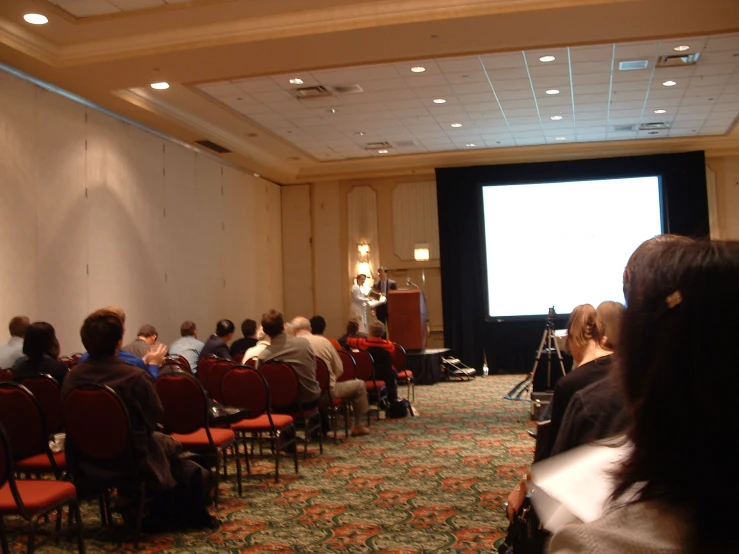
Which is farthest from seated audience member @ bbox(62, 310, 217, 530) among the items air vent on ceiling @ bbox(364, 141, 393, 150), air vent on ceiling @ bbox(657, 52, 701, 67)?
air vent on ceiling @ bbox(364, 141, 393, 150)

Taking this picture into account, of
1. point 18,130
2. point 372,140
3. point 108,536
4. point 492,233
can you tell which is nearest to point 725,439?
point 108,536

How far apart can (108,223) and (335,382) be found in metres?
4.42

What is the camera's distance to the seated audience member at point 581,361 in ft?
8.71

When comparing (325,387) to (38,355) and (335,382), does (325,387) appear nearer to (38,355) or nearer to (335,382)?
(335,382)

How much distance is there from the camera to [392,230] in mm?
16234

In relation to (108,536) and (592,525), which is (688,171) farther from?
(592,525)

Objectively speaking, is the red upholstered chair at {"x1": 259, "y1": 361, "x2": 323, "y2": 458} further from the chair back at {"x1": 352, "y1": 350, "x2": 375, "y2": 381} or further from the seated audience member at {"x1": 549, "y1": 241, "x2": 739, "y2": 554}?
the seated audience member at {"x1": 549, "y1": 241, "x2": 739, "y2": 554}

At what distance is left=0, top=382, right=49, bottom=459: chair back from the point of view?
390 centimetres

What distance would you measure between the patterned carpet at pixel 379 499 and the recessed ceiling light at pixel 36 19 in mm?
4786

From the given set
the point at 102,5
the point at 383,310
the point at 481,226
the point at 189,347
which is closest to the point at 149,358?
the point at 189,347

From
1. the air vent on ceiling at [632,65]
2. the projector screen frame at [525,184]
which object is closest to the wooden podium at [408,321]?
the projector screen frame at [525,184]

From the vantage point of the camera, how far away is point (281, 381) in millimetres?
6207

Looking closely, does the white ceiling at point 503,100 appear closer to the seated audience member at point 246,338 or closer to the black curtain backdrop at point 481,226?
the black curtain backdrop at point 481,226

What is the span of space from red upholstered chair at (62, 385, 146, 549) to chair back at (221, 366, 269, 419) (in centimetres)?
163
